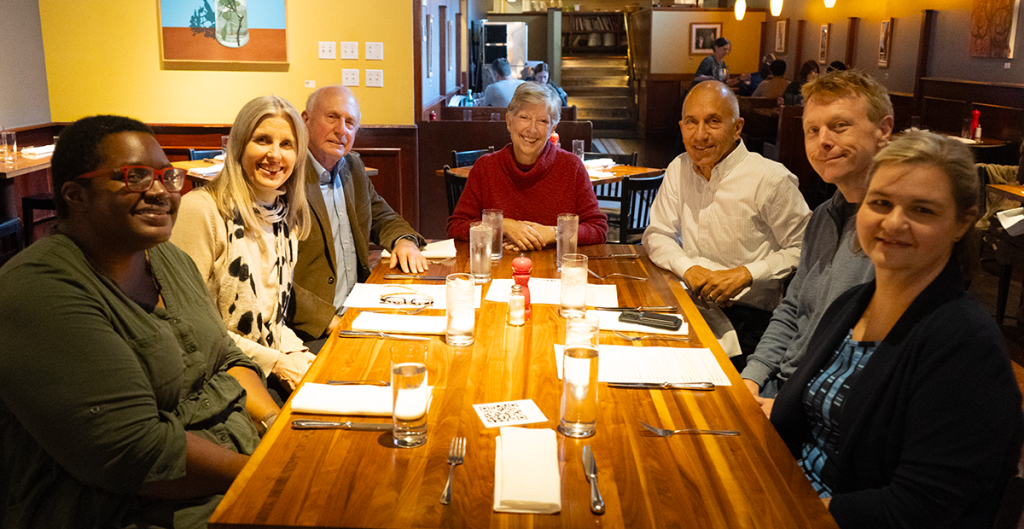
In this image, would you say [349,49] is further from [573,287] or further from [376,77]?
[573,287]

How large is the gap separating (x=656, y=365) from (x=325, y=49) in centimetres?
498

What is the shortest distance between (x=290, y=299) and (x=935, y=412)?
189 cm

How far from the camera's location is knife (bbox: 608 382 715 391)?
1.62 m

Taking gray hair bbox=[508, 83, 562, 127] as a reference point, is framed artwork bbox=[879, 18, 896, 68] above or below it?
above

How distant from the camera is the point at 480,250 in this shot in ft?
7.85

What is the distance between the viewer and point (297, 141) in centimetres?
227

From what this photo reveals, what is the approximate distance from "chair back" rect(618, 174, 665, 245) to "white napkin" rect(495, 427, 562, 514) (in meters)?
3.41

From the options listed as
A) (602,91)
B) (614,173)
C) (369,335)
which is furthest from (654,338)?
(602,91)

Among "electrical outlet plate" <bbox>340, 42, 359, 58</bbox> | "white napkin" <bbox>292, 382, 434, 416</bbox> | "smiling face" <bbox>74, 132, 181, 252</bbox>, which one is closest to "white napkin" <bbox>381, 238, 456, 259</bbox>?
"white napkin" <bbox>292, 382, 434, 416</bbox>

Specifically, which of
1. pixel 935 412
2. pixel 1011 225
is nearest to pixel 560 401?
pixel 935 412

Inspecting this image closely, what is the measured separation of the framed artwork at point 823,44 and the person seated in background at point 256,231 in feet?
39.2

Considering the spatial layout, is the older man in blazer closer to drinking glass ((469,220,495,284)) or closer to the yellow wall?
drinking glass ((469,220,495,284))

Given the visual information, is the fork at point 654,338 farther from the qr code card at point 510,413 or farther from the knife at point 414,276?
the knife at point 414,276

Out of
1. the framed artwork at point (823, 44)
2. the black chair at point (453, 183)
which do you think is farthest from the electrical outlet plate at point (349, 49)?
the framed artwork at point (823, 44)
